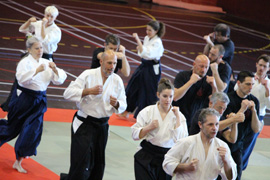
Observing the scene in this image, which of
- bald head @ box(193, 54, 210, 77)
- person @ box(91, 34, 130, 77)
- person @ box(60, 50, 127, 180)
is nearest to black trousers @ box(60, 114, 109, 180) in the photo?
person @ box(60, 50, 127, 180)

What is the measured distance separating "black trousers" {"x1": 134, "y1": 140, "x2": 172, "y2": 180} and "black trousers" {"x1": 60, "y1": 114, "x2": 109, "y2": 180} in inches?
28.2

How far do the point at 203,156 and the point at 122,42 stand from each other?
12.2m

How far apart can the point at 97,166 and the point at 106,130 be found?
50cm

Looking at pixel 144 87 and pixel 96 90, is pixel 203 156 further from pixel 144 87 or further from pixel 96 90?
pixel 144 87

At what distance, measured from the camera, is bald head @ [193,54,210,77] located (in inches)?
288

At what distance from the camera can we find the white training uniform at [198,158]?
5426 mm

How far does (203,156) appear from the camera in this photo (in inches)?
214

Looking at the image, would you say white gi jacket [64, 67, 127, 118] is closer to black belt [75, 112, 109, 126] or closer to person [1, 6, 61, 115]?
black belt [75, 112, 109, 126]

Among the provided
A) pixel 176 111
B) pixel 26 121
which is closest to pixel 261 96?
pixel 176 111

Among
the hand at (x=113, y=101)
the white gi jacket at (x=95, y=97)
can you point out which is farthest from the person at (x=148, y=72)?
the hand at (x=113, y=101)

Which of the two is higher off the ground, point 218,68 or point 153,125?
point 218,68

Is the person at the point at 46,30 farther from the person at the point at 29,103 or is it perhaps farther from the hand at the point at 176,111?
the hand at the point at 176,111

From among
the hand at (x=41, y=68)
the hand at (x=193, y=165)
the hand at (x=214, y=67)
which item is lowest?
the hand at (x=193, y=165)

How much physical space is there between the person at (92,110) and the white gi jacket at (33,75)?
0.72m
